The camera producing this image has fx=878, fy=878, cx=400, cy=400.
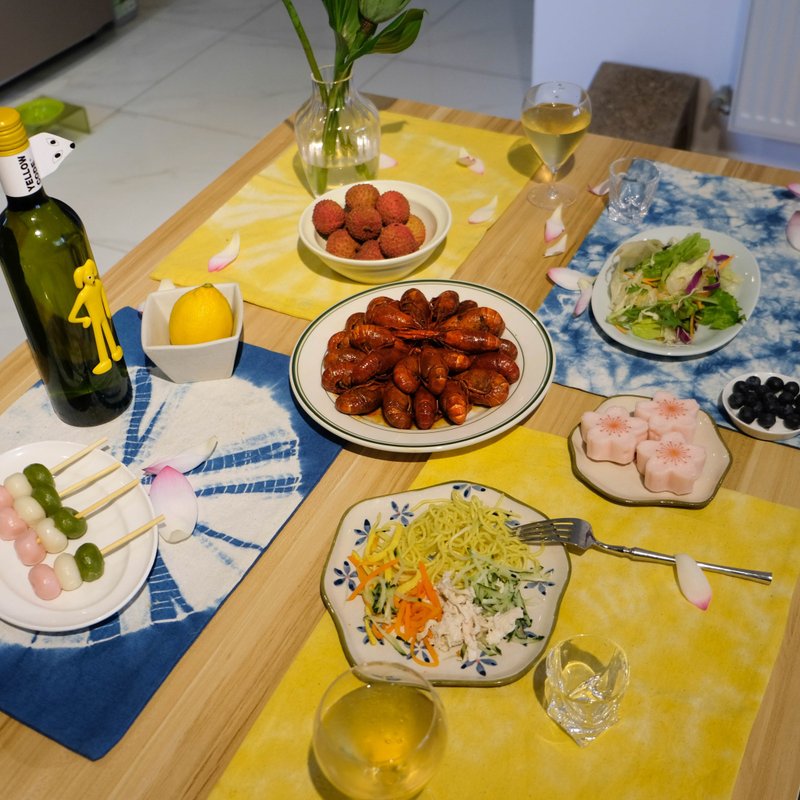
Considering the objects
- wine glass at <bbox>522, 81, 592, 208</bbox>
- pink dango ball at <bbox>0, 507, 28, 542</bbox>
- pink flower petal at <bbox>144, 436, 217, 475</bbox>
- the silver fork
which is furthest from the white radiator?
pink dango ball at <bbox>0, 507, 28, 542</bbox>

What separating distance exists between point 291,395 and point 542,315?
41 centimetres

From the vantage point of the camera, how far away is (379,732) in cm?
75

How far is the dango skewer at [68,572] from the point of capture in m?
0.96

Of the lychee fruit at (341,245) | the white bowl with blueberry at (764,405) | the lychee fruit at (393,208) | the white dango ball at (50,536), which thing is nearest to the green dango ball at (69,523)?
the white dango ball at (50,536)

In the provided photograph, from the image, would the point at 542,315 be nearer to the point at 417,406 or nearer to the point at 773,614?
the point at 417,406

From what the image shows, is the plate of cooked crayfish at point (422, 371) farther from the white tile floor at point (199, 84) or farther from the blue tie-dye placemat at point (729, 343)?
the white tile floor at point (199, 84)

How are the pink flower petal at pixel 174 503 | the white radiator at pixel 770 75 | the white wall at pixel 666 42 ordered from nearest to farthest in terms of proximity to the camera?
1. the pink flower petal at pixel 174 503
2. the white radiator at pixel 770 75
3. the white wall at pixel 666 42

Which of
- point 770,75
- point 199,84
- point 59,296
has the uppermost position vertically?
point 59,296

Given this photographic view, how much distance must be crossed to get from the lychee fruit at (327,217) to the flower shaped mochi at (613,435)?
0.57m

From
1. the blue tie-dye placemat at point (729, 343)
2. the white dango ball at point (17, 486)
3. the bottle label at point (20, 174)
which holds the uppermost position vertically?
the bottle label at point (20, 174)

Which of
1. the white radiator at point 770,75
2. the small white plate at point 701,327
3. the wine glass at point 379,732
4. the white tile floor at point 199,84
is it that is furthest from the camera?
the white tile floor at point 199,84

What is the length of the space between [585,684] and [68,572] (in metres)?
0.56

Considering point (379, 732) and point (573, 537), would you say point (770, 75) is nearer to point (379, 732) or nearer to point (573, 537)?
point (573, 537)

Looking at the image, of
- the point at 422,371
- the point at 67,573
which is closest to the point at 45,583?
the point at 67,573
